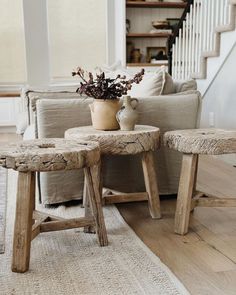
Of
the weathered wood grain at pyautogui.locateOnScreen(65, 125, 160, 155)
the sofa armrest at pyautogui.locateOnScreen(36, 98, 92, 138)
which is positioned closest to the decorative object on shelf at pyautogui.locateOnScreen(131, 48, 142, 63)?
the sofa armrest at pyautogui.locateOnScreen(36, 98, 92, 138)

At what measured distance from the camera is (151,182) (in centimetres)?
214

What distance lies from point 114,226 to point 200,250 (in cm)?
50

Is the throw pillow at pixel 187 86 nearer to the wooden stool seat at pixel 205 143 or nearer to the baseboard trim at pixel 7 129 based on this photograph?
the wooden stool seat at pixel 205 143

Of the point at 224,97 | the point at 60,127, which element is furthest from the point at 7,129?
the point at 60,127

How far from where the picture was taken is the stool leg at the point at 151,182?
2113 mm

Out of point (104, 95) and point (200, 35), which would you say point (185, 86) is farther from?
point (200, 35)

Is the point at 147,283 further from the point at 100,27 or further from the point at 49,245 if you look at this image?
the point at 100,27

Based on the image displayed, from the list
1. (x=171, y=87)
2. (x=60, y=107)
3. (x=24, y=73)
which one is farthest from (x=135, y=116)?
(x=24, y=73)

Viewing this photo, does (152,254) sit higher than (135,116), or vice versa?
(135,116)

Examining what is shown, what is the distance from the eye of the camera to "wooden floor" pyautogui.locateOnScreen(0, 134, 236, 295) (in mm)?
1500

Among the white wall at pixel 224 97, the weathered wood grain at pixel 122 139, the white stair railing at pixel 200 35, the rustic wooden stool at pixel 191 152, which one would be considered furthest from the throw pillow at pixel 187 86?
the white stair railing at pixel 200 35

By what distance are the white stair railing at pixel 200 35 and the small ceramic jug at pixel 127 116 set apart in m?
1.80

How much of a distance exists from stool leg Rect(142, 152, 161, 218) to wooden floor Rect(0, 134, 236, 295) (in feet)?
0.19

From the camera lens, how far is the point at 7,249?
5.83ft
